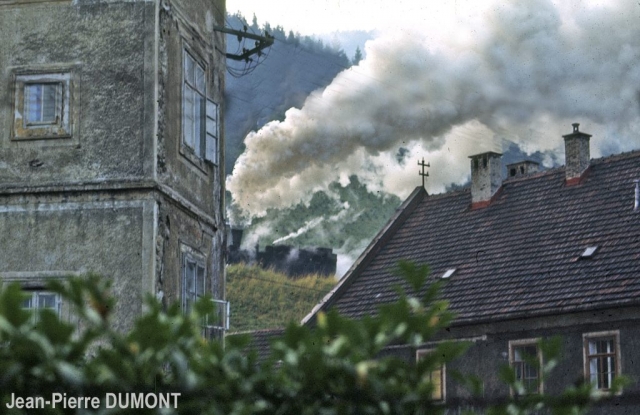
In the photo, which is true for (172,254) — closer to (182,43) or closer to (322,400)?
(182,43)

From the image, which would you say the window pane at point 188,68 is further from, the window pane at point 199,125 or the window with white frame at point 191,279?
the window with white frame at point 191,279

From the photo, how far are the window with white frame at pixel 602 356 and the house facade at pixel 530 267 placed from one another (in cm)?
2

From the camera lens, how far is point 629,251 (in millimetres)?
23953

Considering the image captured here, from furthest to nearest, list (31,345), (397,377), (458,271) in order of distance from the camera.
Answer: (458,271)
(397,377)
(31,345)

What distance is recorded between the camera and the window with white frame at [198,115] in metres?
15.3

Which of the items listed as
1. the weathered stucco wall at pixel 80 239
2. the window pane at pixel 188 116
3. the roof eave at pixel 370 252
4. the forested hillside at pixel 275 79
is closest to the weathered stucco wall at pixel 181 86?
the window pane at pixel 188 116

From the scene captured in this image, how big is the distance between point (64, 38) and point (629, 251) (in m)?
13.4

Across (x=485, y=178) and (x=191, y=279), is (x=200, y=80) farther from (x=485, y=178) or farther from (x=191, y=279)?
(x=485, y=178)

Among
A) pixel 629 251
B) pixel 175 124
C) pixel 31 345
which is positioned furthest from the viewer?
pixel 629 251

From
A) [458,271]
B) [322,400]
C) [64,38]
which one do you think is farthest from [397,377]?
[458,271]

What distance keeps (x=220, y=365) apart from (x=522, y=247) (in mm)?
22968

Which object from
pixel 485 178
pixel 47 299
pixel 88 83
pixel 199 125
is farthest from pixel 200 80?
pixel 485 178

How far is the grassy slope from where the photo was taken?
52.5 m

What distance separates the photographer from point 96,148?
14.3m
